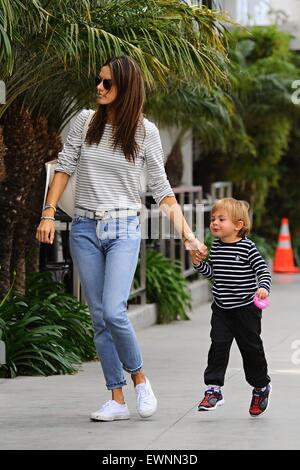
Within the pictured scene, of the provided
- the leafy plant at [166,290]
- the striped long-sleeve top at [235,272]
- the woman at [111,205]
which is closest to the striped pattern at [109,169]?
the woman at [111,205]

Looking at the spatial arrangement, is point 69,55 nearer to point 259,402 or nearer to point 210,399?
point 210,399

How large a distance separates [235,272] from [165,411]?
1040 millimetres

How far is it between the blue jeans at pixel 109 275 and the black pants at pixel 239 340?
0.48 meters

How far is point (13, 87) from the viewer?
939 centimetres

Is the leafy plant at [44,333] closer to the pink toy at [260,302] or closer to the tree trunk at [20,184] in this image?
the tree trunk at [20,184]

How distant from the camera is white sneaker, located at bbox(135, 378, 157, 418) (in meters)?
7.17

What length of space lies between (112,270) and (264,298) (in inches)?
33.9

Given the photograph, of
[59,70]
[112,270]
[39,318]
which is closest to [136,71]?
[112,270]

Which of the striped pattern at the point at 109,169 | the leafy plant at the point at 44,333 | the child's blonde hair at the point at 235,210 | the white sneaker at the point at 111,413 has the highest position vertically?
the striped pattern at the point at 109,169

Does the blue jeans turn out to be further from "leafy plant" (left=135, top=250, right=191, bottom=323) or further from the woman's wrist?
"leafy plant" (left=135, top=250, right=191, bottom=323)

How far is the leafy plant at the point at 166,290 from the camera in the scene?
13.3 m

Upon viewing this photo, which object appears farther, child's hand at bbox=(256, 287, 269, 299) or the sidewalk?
child's hand at bbox=(256, 287, 269, 299)

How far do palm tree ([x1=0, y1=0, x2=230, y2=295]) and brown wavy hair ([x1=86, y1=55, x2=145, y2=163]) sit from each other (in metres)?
1.26

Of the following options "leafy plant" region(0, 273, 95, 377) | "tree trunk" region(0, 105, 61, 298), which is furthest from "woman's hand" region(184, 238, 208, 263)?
"tree trunk" region(0, 105, 61, 298)
